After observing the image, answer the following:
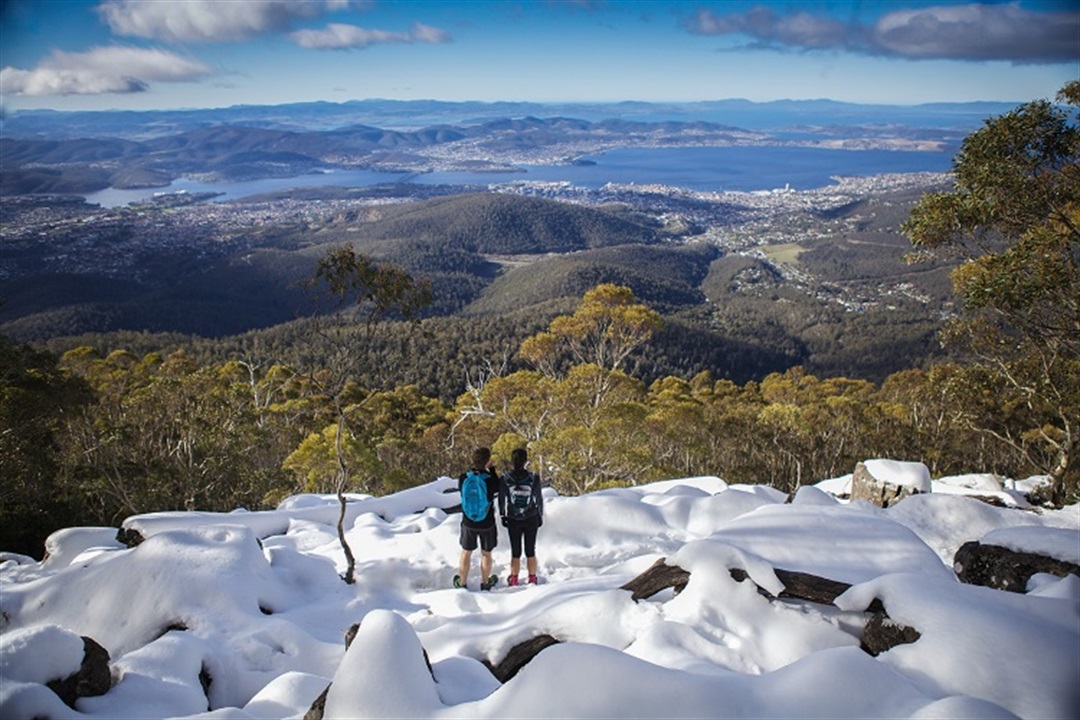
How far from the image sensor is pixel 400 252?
413 feet

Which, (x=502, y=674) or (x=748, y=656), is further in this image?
(x=502, y=674)

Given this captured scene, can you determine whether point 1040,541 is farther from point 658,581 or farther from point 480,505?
point 480,505

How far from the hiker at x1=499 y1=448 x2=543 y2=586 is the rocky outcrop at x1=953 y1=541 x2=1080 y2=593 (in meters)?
4.06

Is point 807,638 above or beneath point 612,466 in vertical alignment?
above

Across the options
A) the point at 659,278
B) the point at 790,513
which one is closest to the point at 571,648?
the point at 790,513

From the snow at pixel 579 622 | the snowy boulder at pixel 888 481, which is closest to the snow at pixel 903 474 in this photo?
the snowy boulder at pixel 888 481

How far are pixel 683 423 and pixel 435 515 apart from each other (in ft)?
35.9

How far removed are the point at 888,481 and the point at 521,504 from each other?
7451 mm

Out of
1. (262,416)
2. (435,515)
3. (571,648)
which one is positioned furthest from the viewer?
(262,416)

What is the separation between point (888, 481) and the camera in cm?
1077

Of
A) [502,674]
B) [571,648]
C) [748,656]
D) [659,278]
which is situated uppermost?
[571,648]

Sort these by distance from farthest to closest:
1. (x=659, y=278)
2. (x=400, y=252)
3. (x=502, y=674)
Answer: (x=400, y=252), (x=659, y=278), (x=502, y=674)

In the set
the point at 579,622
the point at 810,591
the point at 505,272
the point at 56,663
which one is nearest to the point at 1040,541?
the point at 810,591

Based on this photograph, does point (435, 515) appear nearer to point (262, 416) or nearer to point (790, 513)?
point (790, 513)
